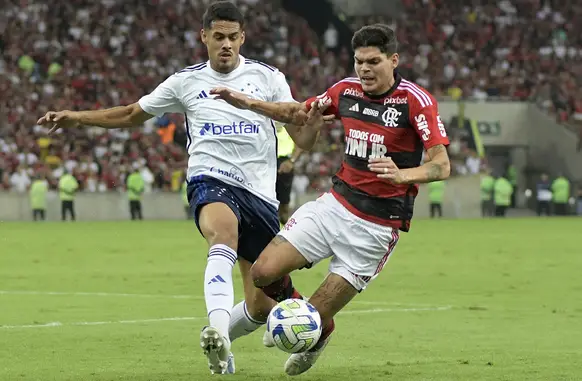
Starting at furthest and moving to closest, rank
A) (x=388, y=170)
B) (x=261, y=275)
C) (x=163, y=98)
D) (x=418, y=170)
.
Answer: (x=163, y=98) < (x=261, y=275) < (x=418, y=170) < (x=388, y=170)

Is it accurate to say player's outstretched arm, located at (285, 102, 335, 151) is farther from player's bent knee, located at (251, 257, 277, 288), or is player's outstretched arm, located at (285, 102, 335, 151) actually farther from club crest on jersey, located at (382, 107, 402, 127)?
player's bent knee, located at (251, 257, 277, 288)

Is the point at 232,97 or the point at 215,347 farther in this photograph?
the point at 232,97

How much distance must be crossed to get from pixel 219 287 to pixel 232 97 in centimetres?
121

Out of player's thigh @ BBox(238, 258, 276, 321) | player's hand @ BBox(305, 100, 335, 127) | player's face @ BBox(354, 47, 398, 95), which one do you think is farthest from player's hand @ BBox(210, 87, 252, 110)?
player's thigh @ BBox(238, 258, 276, 321)

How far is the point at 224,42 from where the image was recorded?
28.3 feet

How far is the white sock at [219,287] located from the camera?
24.8ft

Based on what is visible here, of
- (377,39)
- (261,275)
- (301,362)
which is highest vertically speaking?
(377,39)

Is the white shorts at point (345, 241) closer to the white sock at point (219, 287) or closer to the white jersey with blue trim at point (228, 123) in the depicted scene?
the white sock at point (219, 287)

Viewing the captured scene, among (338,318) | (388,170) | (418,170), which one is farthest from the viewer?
(338,318)

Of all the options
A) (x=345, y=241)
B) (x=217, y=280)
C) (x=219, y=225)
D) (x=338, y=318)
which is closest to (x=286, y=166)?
(x=338, y=318)

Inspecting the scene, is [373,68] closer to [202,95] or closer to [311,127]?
[311,127]

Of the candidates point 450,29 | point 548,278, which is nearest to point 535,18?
point 450,29

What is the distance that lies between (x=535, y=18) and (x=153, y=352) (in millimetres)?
40068

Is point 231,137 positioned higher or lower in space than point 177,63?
higher
